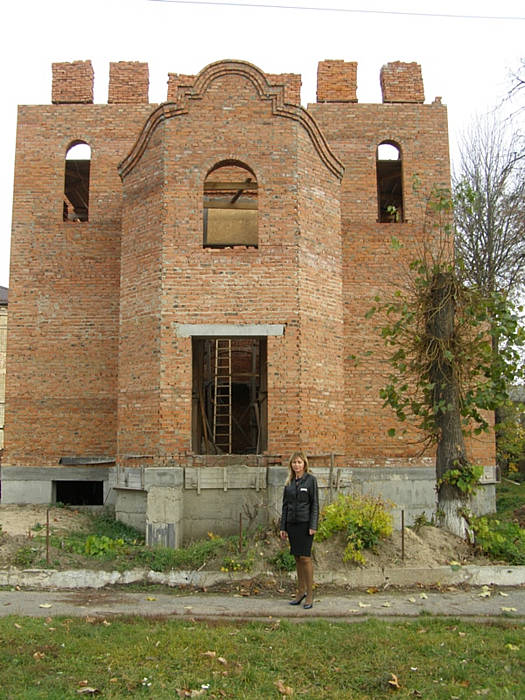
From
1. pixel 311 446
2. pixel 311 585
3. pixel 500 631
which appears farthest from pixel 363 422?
pixel 500 631

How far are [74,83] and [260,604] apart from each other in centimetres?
1407

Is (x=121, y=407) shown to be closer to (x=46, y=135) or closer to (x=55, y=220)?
(x=55, y=220)

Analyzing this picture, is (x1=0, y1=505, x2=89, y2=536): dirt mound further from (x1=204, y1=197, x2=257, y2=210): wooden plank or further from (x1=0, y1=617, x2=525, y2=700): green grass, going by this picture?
(x1=204, y1=197, x2=257, y2=210): wooden plank

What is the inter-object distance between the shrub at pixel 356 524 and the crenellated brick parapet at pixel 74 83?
12.4m

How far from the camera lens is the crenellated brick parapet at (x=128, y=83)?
1731 centimetres

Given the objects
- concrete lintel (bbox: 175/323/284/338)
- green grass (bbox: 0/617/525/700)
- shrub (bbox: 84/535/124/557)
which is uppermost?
concrete lintel (bbox: 175/323/284/338)

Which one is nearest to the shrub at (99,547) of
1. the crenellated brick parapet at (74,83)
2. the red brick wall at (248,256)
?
the red brick wall at (248,256)

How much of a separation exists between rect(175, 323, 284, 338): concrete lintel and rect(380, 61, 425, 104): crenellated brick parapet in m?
7.82

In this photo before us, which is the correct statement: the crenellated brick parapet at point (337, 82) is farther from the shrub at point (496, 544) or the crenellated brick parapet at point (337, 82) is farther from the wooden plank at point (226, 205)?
the shrub at point (496, 544)

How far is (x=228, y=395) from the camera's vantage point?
16875 mm

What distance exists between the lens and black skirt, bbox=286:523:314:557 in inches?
324

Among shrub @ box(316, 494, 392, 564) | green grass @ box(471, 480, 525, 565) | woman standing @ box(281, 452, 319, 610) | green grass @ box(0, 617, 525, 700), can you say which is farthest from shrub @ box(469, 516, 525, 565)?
woman standing @ box(281, 452, 319, 610)

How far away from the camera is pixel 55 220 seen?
16.7m

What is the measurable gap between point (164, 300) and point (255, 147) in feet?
11.7
